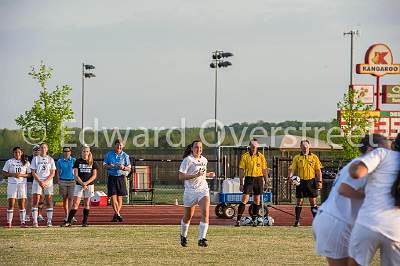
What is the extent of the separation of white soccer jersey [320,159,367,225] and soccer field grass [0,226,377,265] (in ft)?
20.0

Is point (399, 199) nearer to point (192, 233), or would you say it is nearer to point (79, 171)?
point (192, 233)

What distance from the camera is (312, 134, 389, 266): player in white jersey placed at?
8977 mm

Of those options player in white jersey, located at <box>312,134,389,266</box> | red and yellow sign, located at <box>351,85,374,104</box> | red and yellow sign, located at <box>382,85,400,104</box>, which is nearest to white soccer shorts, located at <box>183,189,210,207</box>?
player in white jersey, located at <box>312,134,389,266</box>

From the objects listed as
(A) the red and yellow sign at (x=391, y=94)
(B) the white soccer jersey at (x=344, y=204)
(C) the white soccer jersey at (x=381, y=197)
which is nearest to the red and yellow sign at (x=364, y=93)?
(A) the red and yellow sign at (x=391, y=94)

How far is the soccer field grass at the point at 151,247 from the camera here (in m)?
15.5

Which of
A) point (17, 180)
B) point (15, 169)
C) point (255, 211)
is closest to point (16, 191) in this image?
point (17, 180)

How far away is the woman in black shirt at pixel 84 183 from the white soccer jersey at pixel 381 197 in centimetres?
1551

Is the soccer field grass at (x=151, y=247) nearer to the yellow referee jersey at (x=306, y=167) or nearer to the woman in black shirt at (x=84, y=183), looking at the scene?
the woman in black shirt at (x=84, y=183)

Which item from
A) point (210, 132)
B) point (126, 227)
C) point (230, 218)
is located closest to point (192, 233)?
point (126, 227)

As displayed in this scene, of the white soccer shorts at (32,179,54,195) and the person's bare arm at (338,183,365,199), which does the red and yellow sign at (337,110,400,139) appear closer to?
the white soccer shorts at (32,179,54,195)

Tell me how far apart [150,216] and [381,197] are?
21.6 metres

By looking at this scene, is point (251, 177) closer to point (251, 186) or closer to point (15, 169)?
point (251, 186)

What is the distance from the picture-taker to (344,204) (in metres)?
9.12

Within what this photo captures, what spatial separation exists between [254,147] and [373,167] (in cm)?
1570
